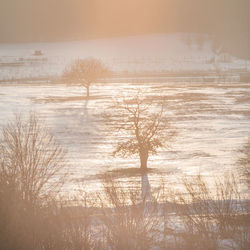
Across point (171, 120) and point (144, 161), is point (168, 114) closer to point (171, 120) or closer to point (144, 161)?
point (171, 120)

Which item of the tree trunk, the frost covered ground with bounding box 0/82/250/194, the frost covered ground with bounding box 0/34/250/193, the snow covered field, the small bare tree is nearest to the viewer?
the tree trunk

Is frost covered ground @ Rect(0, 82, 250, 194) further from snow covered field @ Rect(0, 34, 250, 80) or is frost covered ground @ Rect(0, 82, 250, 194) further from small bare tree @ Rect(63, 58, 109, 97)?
snow covered field @ Rect(0, 34, 250, 80)

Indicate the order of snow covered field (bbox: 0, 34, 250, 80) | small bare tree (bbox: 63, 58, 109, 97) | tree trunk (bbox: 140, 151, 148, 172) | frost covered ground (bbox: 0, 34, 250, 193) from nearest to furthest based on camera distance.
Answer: tree trunk (bbox: 140, 151, 148, 172) → frost covered ground (bbox: 0, 34, 250, 193) → small bare tree (bbox: 63, 58, 109, 97) → snow covered field (bbox: 0, 34, 250, 80)

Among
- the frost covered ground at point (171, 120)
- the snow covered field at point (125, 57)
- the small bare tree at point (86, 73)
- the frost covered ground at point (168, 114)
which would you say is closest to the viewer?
the frost covered ground at point (168, 114)

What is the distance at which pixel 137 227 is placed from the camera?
13273mm

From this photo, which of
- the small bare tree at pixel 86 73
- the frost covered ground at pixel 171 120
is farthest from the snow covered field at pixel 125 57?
the frost covered ground at pixel 171 120

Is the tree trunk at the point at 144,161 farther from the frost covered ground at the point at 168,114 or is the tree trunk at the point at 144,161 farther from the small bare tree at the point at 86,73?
the small bare tree at the point at 86,73

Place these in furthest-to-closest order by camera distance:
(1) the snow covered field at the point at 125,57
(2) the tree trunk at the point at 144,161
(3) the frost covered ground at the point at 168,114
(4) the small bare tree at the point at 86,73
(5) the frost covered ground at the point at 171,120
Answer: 1. (1) the snow covered field at the point at 125,57
2. (4) the small bare tree at the point at 86,73
3. (5) the frost covered ground at the point at 171,120
4. (3) the frost covered ground at the point at 168,114
5. (2) the tree trunk at the point at 144,161

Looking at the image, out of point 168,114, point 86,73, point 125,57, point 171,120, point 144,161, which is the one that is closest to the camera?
point 144,161

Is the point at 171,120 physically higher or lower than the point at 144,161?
higher

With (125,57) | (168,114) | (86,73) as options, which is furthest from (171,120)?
(125,57)

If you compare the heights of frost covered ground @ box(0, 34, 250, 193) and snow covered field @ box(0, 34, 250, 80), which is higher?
snow covered field @ box(0, 34, 250, 80)

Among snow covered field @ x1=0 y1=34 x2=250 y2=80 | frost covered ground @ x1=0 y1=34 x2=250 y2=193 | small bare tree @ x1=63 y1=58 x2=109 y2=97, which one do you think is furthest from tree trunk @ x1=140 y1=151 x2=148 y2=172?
snow covered field @ x1=0 y1=34 x2=250 y2=80

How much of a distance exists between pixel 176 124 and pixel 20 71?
303ft
